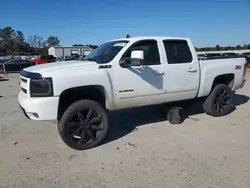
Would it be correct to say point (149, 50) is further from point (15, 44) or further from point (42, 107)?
point (15, 44)

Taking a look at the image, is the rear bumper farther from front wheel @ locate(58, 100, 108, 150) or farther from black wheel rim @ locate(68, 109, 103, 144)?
black wheel rim @ locate(68, 109, 103, 144)

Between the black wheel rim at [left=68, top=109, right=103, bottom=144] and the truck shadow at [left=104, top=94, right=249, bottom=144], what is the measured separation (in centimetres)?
44

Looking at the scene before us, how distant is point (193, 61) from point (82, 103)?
2.78m

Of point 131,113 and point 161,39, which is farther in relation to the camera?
point 131,113

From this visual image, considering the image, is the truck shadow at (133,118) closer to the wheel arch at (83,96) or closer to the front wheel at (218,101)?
the front wheel at (218,101)

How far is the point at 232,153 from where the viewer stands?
4320mm

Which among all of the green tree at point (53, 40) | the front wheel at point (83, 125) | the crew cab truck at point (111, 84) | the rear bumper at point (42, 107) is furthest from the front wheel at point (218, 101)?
the green tree at point (53, 40)

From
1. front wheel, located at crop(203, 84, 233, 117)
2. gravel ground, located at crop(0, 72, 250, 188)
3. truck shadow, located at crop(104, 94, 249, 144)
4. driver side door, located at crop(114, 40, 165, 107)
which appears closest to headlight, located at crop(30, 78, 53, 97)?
gravel ground, located at crop(0, 72, 250, 188)

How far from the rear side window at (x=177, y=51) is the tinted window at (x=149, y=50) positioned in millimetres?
281

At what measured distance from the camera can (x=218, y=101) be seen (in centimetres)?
657

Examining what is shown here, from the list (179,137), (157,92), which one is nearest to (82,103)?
(157,92)

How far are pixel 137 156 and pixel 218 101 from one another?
3.27m

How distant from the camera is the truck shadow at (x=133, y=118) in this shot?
5535 mm

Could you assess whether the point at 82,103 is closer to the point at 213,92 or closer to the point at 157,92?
the point at 157,92
